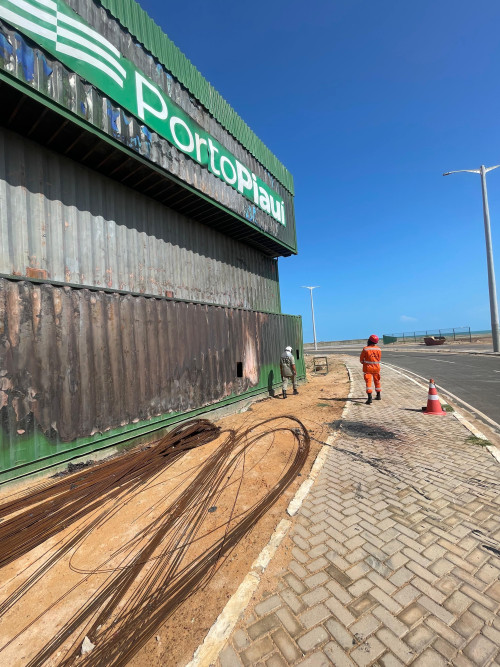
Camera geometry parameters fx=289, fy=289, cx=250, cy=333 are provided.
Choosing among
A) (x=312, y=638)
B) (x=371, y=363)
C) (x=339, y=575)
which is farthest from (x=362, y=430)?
(x=312, y=638)

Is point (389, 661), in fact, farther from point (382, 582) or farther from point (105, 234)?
point (105, 234)

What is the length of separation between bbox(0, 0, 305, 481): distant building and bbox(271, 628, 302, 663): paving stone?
14.1ft

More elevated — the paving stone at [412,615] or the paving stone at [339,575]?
the paving stone at [339,575]

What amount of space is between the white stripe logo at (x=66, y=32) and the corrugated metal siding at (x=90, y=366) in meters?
4.33

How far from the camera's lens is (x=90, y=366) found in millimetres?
5168

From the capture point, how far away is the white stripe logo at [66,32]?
4.65 meters

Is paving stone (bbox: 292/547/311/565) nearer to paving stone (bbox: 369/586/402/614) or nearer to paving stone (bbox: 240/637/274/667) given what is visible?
paving stone (bbox: 369/586/402/614)

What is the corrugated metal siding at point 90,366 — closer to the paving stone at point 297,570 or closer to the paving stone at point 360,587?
the paving stone at point 297,570

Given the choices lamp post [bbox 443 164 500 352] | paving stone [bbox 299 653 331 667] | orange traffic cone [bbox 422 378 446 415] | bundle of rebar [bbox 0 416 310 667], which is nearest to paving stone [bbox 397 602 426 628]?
paving stone [bbox 299 653 331 667]

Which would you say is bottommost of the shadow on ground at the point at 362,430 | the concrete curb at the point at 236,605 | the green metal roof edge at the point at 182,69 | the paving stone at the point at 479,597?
the shadow on ground at the point at 362,430

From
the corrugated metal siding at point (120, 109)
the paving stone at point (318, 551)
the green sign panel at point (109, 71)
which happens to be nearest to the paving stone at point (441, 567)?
the paving stone at point (318, 551)

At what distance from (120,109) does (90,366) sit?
17.9ft

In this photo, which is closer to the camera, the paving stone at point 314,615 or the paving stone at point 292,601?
the paving stone at point 314,615

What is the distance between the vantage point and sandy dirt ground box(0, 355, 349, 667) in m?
1.96
